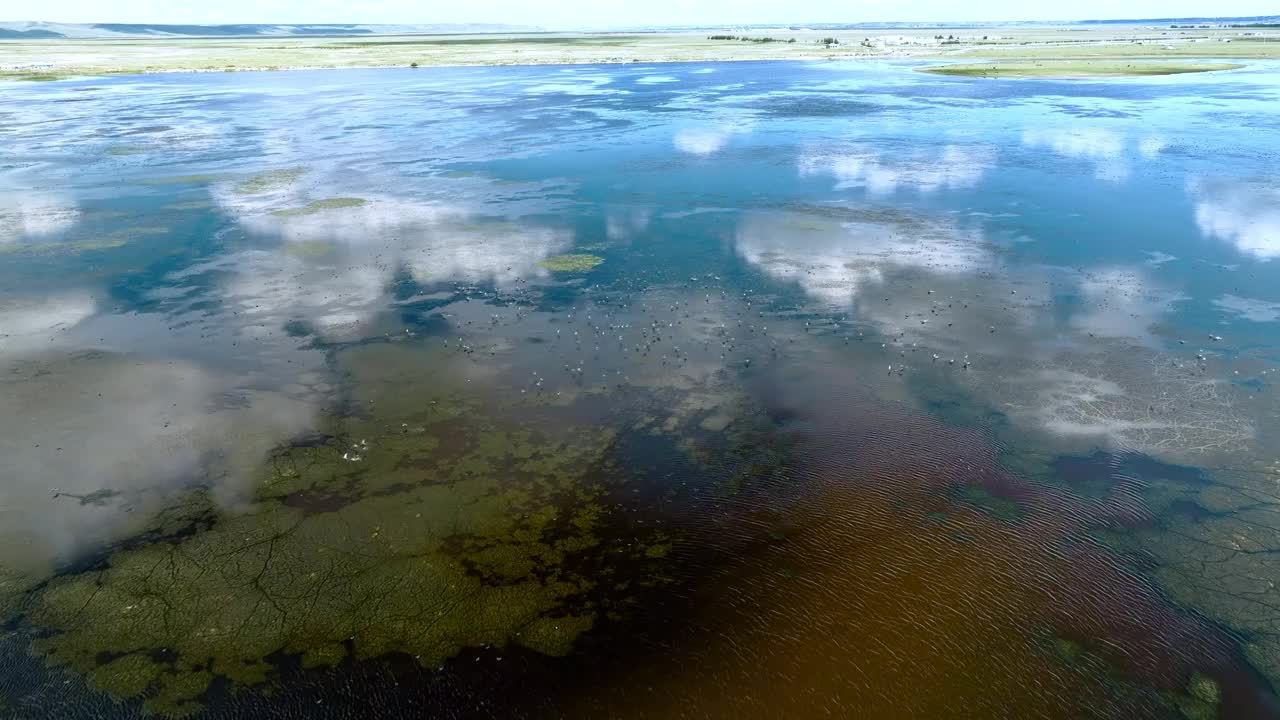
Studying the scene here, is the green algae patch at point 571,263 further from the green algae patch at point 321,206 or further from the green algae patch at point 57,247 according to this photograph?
the green algae patch at point 57,247

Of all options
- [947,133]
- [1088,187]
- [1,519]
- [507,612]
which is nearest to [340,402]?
[1,519]

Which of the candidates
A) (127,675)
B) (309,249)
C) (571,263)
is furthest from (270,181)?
(127,675)

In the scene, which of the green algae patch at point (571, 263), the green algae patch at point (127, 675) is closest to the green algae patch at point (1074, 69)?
the green algae patch at point (571, 263)

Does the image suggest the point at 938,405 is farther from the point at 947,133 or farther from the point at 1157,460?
the point at 947,133

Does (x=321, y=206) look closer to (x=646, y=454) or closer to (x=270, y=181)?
(x=270, y=181)

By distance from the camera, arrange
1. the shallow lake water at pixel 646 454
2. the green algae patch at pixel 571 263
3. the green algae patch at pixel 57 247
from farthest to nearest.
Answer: the green algae patch at pixel 57 247 < the green algae patch at pixel 571 263 < the shallow lake water at pixel 646 454

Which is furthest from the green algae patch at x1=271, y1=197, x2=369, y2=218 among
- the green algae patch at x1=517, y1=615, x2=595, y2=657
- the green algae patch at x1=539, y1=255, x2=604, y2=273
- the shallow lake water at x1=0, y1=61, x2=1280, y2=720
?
the green algae patch at x1=517, y1=615, x2=595, y2=657
